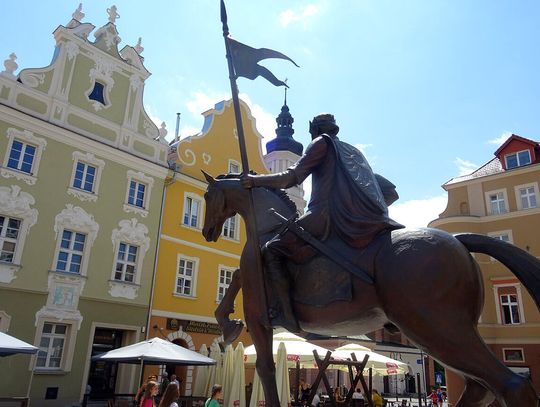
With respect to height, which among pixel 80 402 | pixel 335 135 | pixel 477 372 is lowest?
pixel 80 402

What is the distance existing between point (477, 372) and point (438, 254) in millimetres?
737

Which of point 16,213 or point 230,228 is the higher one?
point 230,228

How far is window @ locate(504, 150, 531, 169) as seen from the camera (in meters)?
28.9

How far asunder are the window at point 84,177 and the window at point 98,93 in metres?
3.41

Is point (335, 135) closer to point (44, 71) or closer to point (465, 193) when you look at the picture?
point (44, 71)

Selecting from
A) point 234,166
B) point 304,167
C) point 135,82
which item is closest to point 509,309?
point 234,166

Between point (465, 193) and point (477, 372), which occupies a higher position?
point (465, 193)

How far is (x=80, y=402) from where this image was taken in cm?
1744

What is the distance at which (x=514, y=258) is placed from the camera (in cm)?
313

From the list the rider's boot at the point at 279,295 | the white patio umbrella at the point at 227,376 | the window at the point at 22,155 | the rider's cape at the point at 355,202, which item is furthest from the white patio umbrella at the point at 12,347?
the window at the point at 22,155

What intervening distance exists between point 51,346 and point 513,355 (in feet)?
76.1

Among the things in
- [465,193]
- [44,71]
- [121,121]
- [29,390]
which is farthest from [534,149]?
[29,390]

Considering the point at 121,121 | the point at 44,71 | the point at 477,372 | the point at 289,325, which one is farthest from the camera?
the point at 121,121

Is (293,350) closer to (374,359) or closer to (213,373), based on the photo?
(374,359)
